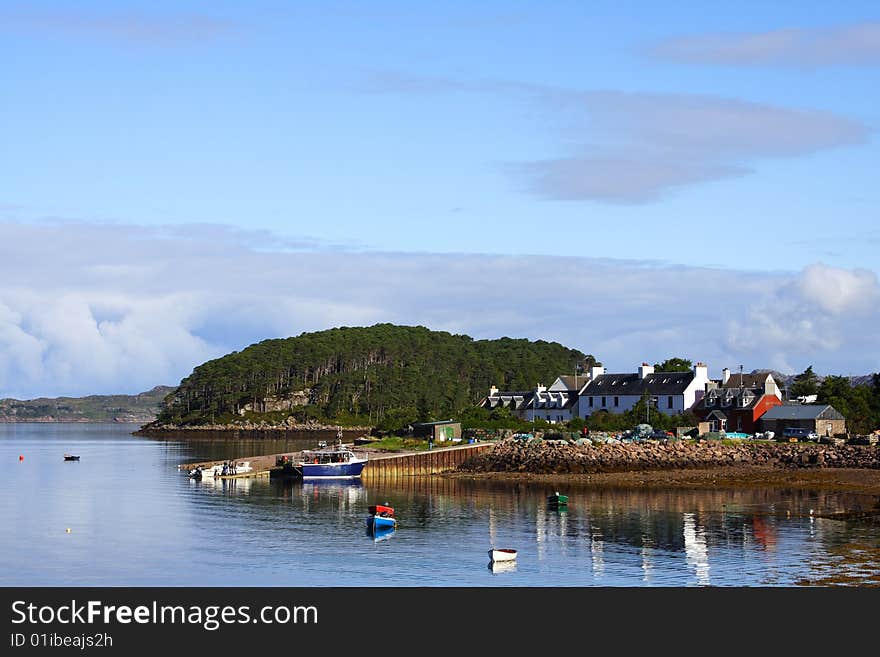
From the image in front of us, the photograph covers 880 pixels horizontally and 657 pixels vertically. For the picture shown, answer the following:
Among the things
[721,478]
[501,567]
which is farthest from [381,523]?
[721,478]

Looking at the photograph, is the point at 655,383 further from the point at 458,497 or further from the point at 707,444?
the point at 458,497

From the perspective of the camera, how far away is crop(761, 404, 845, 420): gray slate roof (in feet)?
394

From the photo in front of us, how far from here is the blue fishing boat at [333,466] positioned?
321 feet

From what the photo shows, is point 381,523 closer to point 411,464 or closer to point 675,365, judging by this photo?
point 411,464

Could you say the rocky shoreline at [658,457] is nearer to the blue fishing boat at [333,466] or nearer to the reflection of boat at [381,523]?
the blue fishing boat at [333,466]

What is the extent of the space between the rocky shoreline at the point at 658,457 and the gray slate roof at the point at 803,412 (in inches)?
575

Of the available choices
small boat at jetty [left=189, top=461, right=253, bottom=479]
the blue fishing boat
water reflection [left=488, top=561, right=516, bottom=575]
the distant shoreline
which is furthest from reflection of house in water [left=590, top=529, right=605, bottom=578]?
small boat at jetty [left=189, top=461, right=253, bottom=479]

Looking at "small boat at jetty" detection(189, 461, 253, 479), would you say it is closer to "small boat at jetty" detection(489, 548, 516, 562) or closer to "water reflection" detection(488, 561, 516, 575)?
"small boat at jetty" detection(489, 548, 516, 562)

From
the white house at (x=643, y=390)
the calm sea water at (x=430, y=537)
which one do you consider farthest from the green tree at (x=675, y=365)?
the calm sea water at (x=430, y=537)

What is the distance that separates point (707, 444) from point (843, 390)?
37.7 m

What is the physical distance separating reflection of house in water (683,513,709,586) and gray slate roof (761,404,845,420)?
57807 mm

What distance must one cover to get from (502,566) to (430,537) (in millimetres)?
10342

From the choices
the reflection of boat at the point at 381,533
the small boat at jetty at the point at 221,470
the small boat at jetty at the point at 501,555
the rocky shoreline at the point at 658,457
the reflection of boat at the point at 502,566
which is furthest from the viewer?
the small boat at jetty at the point at 221,470
